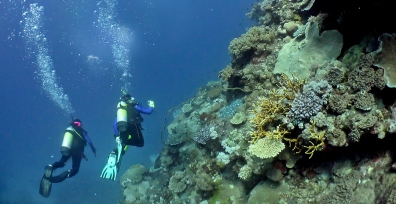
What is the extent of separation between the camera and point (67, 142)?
11219 millimetres

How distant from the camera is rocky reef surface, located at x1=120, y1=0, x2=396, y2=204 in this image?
3.83 m

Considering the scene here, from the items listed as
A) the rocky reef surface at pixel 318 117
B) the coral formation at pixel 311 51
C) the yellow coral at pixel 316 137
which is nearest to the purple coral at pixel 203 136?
the rocky reef surface at pixel 318 117

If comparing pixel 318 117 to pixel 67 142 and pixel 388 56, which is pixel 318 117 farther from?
pixel 67 142

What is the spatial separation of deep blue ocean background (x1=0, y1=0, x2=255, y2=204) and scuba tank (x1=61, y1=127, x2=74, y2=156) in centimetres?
2690

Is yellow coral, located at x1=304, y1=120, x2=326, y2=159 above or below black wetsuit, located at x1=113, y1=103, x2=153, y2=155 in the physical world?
below

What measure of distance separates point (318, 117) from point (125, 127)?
23.6 ft

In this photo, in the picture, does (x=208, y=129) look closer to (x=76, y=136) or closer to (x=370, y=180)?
(x=370, y=180)

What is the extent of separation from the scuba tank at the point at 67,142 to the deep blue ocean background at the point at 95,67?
26.9m

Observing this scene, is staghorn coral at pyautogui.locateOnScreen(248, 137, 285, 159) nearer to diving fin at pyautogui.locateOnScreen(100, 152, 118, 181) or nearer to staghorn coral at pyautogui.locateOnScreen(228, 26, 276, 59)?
staghorn coral at pyautogui.locateOnScreen(228, 26, 276, 59)

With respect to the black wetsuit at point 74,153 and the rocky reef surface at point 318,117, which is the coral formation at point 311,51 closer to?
the rocky reef surface at point 318,117

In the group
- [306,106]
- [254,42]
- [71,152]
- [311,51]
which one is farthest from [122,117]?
[306,106]

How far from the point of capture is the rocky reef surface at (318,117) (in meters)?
3.83

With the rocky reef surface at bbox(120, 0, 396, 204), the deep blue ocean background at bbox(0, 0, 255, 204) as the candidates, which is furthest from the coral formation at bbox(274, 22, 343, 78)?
the deep blue ocean background at bbox(0, 0, 255, 204)

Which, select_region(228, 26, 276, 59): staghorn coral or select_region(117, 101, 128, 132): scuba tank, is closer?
select_region(228, 26, 276, 59): staghorn coral
